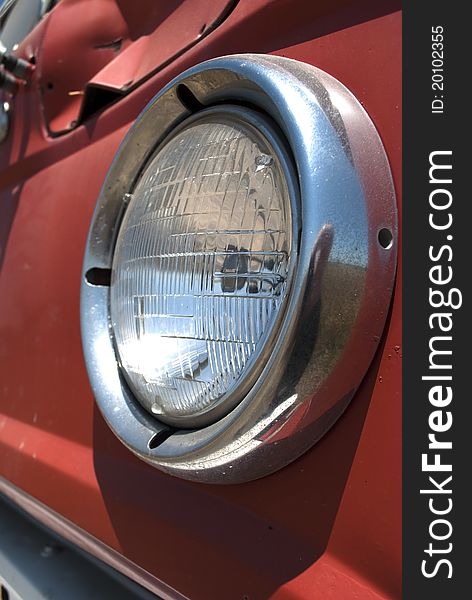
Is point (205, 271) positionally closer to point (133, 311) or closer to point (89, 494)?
point (133, 311)

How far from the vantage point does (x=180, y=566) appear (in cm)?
74

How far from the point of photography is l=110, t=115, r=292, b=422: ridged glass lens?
608 millimetres

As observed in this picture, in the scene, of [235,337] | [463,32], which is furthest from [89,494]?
[463,32]

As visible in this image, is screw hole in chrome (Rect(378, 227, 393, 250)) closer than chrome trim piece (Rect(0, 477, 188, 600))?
Yes

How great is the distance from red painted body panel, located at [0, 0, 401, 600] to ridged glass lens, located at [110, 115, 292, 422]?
0.11m

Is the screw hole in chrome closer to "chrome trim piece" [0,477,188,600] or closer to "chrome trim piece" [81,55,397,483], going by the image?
"chrome trim piece" [81,55,397,483]

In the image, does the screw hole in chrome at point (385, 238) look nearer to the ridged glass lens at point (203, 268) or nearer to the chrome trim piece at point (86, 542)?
the ridged glass lens at point (203, 268)

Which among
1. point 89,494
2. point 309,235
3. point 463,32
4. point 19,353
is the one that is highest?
point 463,32

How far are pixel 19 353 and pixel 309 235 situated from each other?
780 mm

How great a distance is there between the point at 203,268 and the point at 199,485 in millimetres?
262

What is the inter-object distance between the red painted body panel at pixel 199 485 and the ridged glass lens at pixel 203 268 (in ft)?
0.35

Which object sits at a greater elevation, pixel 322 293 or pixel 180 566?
pixel 322 293

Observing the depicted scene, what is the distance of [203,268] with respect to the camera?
0.66 m

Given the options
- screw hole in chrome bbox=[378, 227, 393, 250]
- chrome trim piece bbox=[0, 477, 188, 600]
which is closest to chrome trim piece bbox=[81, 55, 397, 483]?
screw hole in chrome bbox=[378, 227, 393, 250]
